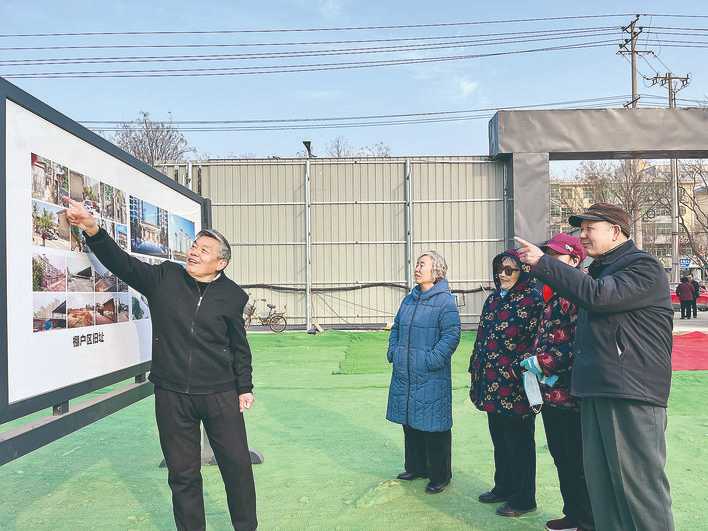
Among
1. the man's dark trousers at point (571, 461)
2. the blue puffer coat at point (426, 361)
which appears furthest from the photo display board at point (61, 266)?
the man's dark trousers at point (571, 461)

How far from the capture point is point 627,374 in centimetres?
279

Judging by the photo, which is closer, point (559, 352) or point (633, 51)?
point (559, 352)

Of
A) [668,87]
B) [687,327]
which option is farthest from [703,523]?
[668,87]

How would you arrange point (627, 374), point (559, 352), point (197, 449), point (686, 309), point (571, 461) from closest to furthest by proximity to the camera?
point (627, 374) → point (197, 449) → point (559, 352) → point (571, 461) → point (686, 309)

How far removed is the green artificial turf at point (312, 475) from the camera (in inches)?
153

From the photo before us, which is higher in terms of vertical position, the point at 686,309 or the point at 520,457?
the point at 520,457

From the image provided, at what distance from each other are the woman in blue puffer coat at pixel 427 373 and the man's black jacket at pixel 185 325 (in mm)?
1496

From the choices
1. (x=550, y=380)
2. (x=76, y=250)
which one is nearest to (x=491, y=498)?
(x=550, y=380)

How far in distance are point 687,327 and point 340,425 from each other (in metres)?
14.8

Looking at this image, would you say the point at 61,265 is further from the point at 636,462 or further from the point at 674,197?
the point at 674,197

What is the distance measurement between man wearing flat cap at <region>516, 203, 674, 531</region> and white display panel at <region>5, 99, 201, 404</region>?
7.05ft

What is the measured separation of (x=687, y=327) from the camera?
17766 millimetres

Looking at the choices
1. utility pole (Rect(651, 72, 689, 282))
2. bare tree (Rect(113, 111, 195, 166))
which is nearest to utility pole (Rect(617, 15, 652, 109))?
utility pole (Rect(651, 72, 689, 282))

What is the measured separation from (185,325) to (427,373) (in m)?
1.88
